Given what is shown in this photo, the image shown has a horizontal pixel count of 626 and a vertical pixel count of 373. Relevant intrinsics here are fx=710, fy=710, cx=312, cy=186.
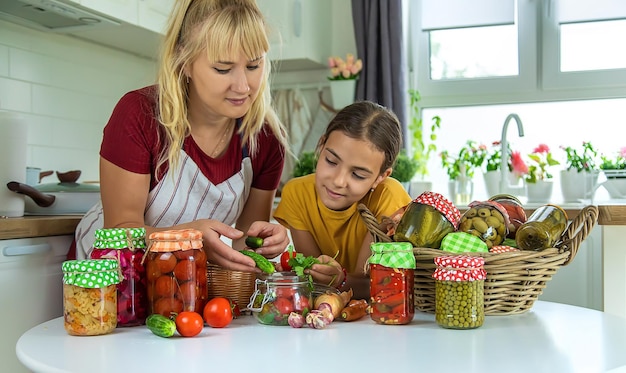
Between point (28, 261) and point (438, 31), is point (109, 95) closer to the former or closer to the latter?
point (28, 261)

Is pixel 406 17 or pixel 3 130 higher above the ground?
pixel 406 17

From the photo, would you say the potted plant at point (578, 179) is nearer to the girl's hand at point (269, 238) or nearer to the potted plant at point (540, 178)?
the potted plant at point (540, 178)

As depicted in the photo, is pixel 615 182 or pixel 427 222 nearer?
pixel 427 222

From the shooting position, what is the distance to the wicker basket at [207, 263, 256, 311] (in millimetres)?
1237

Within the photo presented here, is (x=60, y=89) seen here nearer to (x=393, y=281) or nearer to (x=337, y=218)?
(x=337, y=218)

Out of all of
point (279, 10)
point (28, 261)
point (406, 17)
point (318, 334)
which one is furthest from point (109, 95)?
point (318, 334)

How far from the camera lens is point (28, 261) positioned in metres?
1.80

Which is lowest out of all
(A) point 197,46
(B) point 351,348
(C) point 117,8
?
(B) point 351,348

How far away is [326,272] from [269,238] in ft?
0.43

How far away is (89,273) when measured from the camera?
3.48ft

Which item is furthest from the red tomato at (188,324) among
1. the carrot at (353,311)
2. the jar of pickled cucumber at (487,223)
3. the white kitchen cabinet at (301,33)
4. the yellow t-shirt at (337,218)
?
the white kitchen cabinet at (301,33)

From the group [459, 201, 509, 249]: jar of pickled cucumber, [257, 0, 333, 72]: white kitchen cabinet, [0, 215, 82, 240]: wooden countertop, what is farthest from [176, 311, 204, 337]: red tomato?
[257, 0, 333, 72]: white kitchen cabinet

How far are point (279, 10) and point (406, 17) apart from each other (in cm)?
80

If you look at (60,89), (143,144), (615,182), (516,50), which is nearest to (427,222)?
(143,144)
